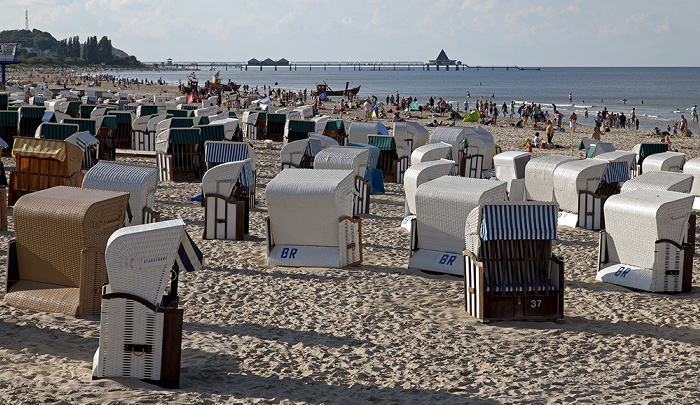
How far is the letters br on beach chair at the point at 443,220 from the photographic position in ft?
31.1

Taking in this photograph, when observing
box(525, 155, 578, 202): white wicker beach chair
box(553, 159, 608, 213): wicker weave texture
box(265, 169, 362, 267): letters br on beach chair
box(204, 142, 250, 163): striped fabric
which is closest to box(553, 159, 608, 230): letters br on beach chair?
box(553, 159, 608, 213): wicker weave texture

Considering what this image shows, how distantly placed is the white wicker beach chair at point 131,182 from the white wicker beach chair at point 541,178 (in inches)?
313

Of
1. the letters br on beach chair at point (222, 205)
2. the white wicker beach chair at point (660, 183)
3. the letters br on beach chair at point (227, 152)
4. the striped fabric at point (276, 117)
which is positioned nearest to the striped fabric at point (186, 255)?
the letters br on beach chair at point (222, 205)

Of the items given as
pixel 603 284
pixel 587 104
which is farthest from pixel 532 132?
pixel 587 104

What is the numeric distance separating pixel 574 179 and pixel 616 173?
45.2 inches

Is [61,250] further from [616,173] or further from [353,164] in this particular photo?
[616,173]

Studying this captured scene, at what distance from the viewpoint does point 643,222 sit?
29.5 feet

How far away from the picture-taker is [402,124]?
70.5 ft

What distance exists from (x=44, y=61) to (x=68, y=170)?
529 feet

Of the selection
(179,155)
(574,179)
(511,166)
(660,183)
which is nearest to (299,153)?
(179,155)

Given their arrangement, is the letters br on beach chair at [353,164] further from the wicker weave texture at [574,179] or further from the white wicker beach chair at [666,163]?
the white wicker beach chair at [666,163]

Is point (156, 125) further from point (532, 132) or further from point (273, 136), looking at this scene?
point (532, 132)

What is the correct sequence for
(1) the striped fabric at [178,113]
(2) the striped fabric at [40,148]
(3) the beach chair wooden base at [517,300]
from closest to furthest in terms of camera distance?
(3) the beach chair wooden base at [517,300], (2) the striped fabric at [40,148], (1) the striped fabric at [178,113]

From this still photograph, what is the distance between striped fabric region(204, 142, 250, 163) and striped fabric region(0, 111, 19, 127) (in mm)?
10299
